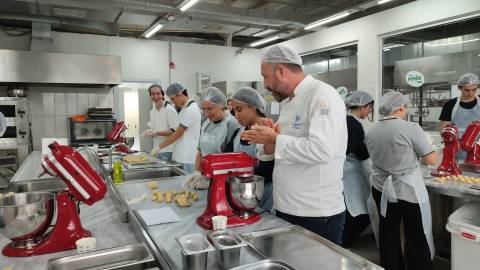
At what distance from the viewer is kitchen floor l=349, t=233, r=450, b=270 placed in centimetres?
303

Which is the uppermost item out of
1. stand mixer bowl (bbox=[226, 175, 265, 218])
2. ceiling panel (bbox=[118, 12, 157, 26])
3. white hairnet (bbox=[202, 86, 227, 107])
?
ceiling panel (bbox=[118, 12, 157, 26])

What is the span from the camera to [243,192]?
150cm

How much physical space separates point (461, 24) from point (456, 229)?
3.78 m

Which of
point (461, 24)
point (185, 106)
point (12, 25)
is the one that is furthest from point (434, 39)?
point (12, 25)

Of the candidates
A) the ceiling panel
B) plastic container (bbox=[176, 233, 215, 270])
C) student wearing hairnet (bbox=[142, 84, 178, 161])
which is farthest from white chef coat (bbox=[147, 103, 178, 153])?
plastic container (bbox=[176, 233, 215, 270])

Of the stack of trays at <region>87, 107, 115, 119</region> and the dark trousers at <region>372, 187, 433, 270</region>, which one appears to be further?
the stack of trays at <region>87, 107, 115, 119</region>

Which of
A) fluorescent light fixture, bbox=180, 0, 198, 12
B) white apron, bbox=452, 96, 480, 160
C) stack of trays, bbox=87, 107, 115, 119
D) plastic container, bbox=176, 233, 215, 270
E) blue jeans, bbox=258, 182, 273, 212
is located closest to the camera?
Result: plastic container, bbox=176, 233, 215, 270

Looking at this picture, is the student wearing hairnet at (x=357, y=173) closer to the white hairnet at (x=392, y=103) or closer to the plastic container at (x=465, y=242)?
the white hairnet at (x=392, y=103)

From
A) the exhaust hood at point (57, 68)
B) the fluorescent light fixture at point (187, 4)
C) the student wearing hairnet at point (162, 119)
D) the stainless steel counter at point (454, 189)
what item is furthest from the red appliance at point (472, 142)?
the exhaust hood at point (57, 68)

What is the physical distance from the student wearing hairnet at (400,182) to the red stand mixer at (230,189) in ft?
4.81

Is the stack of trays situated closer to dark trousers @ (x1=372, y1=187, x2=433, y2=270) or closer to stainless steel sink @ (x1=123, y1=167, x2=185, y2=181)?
stainless steel sink @ (x1=123, y1=167, x2=185, y2=181)

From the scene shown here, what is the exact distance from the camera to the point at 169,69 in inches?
281

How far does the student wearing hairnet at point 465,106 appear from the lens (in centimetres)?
342

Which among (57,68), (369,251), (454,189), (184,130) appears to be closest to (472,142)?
(454,189)
